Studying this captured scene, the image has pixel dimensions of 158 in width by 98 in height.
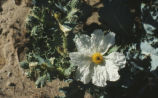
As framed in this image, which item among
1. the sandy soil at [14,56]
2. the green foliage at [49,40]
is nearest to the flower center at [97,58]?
the green foliage at [49,40]

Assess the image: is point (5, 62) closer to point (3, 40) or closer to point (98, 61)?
point (3, 40)

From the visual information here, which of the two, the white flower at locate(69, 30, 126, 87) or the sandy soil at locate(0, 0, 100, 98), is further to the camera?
the sandy soil at locate(0, 0, 100, 98)

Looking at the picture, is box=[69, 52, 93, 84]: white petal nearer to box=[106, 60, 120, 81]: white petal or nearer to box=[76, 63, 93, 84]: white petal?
box=[76, 63, 93, 84]: white petal

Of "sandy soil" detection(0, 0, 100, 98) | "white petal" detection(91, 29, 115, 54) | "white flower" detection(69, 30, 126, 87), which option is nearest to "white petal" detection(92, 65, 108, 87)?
"white flower" detection(69, 30, 126, 87)

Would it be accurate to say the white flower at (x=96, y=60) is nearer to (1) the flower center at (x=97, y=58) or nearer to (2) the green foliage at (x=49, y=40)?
(1) the flower center at (x=97, y=58)

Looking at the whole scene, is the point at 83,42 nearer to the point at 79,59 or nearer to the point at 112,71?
the point at 79,59

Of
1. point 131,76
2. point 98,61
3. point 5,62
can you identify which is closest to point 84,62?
point 98,61

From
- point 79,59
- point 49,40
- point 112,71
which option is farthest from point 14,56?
point 112,71
